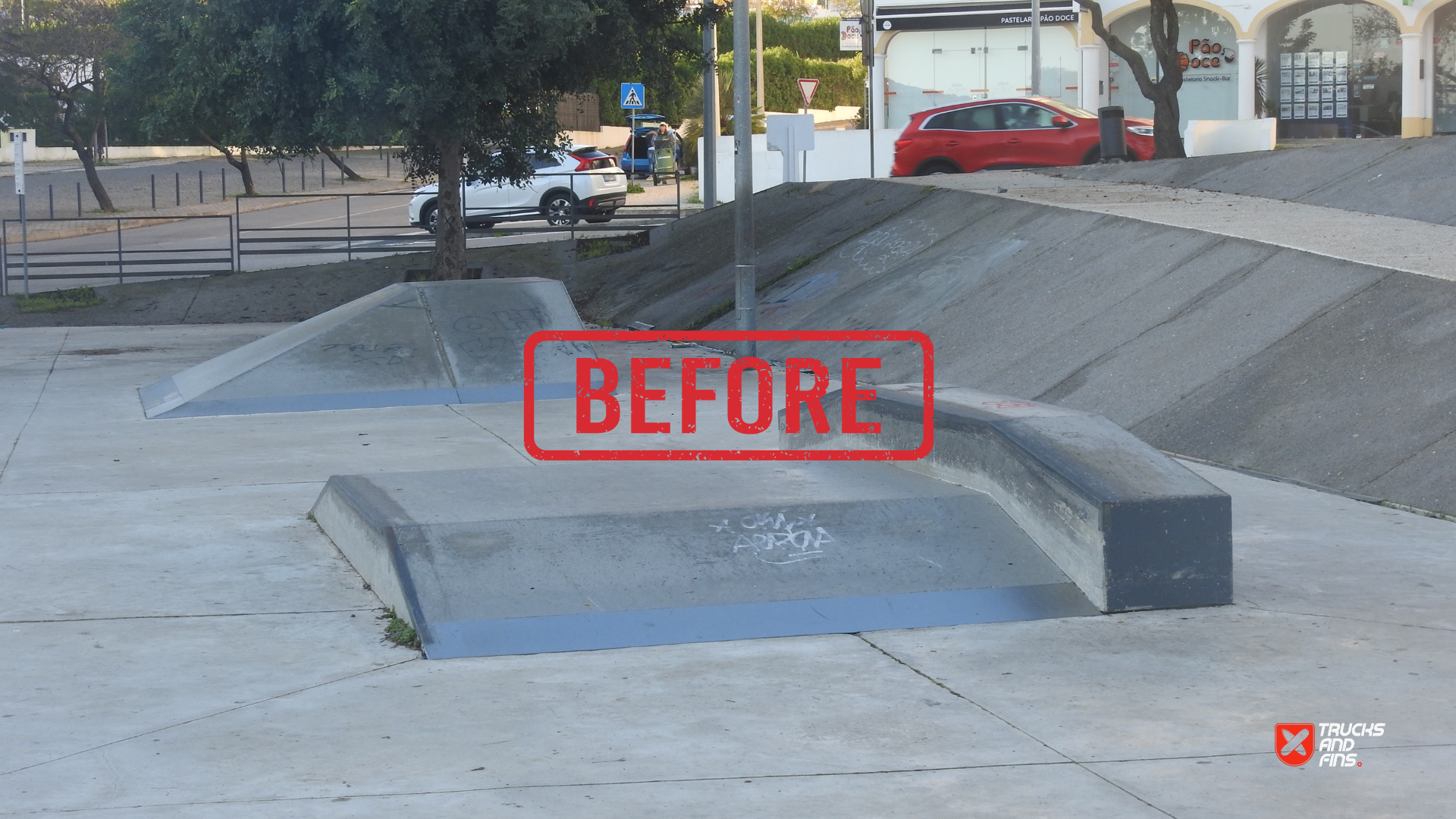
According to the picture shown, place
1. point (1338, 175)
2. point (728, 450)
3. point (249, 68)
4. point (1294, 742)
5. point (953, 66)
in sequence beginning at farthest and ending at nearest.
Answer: point (953, 66) → point (1338, 175) → point (249, 68) → point (728, 450) → point (1294, 742)

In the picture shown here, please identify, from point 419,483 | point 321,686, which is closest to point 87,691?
point 321,686

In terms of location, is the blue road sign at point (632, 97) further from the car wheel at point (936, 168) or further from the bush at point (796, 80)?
the bush at point (796, 80)

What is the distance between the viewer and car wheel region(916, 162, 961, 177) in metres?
24.8

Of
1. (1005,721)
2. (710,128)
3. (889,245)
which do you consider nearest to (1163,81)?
(889,245)

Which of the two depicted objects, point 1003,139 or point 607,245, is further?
point 607,245

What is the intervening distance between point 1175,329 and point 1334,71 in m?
29.9

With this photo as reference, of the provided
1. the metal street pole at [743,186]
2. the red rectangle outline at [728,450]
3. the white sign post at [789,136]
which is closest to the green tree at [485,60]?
the white sign post at [789,136]

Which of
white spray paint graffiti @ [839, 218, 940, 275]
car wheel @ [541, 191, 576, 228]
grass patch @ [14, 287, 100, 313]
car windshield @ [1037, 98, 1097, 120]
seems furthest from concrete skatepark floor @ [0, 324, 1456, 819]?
car wheel @ [541, 191, 576, 228]

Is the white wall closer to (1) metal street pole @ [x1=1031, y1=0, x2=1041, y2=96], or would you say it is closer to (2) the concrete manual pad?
(1) metal street pole @ [x1=1031, y1=0, x2=1041, y2=96]

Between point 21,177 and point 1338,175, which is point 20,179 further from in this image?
point 1338,175

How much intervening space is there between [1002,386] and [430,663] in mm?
7693

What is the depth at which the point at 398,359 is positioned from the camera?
13922 millimetres

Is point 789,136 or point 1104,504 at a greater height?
point 789,136

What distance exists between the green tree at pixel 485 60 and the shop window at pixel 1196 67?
2412 centimetres
